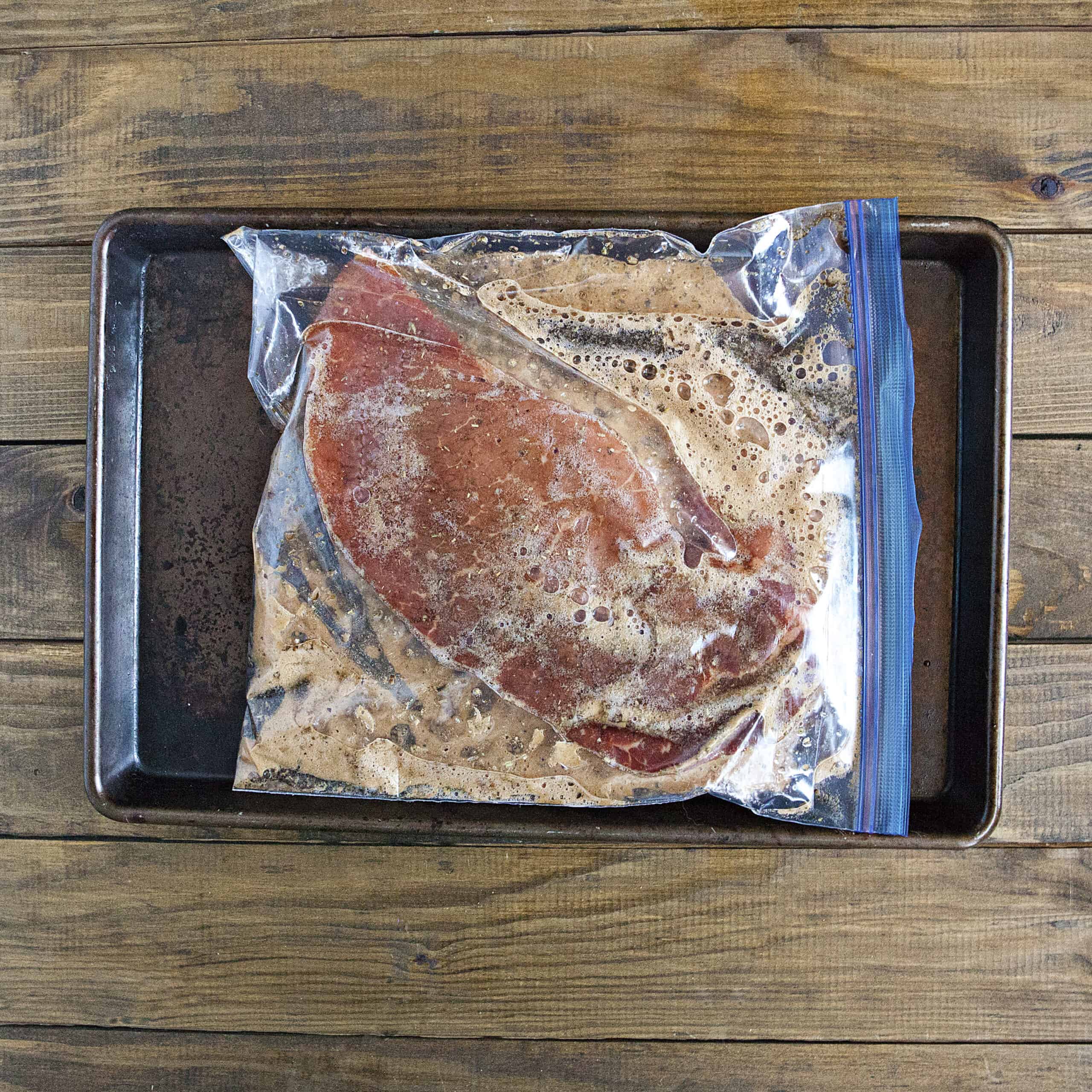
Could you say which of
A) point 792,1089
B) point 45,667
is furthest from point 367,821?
point 792,1089

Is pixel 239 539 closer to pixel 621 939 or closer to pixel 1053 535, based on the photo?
pixel 621 939

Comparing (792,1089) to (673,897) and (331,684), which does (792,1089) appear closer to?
(673,897)

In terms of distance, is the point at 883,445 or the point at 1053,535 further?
the point at 1053,535

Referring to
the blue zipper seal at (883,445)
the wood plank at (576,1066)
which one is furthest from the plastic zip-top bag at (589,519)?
the wood plank at (576,1066)

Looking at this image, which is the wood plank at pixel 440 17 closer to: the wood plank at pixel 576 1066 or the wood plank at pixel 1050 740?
the wood plank at pixel 1050 740

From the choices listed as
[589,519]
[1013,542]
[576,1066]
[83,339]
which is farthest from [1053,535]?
[83,339]

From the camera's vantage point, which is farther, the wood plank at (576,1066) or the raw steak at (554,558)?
the wood plank at (576,1066)
